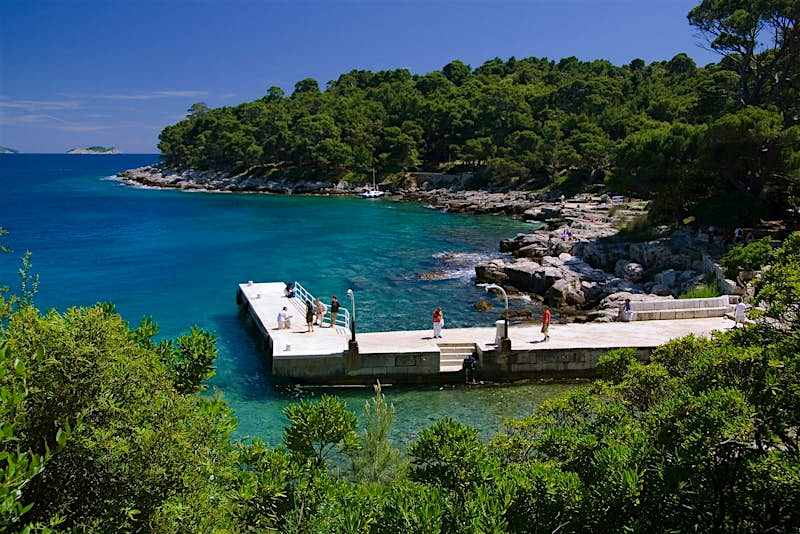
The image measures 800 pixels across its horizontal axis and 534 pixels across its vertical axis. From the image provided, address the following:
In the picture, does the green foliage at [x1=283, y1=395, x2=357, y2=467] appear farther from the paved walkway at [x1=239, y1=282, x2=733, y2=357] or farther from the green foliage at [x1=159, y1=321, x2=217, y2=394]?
the paved walkway at [x1=239, y1=282, x2=733, y2=357]

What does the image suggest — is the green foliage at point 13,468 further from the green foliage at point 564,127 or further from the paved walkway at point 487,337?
the green foliage at point 564,127

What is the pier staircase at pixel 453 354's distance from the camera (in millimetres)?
19931

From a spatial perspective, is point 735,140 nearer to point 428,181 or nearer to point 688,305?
point 688,305

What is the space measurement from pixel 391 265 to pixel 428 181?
5395 cm

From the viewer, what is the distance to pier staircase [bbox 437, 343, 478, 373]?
1993cm

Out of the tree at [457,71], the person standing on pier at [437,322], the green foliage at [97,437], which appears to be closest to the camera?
the green foliage at [97,437]

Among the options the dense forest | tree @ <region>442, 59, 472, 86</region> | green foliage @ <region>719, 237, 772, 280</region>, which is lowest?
green foliage @ <region>719, 237, 772, 280</region>

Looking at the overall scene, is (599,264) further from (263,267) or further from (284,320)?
(263,267)

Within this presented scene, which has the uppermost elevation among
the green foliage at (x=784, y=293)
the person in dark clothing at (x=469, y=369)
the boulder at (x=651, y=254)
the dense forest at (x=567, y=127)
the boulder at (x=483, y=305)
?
the dense forest at (x=567, y=127)

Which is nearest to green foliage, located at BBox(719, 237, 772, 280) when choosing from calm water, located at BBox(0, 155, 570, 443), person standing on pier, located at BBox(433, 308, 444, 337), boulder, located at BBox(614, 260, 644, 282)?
calm water, located at BBox(0, 155, 570, 443)

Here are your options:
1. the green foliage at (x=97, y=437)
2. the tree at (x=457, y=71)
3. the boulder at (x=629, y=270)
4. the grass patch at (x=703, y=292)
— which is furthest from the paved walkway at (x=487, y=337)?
the tree at (x=457, y=71)

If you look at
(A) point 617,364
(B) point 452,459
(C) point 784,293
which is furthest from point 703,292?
(B) point 452,459

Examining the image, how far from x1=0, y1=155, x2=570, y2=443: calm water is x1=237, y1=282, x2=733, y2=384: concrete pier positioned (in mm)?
583

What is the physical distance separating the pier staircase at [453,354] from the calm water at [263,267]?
0.89m
